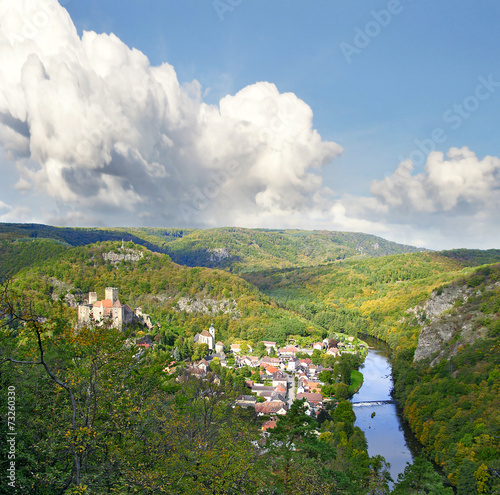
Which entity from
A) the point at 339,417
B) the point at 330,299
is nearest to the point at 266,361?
the point at 339,417

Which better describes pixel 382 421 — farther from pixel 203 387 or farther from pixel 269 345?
pixel 269 345

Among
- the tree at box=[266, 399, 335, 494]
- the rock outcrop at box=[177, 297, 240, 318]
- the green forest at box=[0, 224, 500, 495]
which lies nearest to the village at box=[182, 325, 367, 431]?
the green forest at box=[0, 224, 500, 495]

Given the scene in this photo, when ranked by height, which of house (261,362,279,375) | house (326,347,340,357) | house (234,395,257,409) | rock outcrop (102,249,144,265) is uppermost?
rock outcrop (102,249,144,265)

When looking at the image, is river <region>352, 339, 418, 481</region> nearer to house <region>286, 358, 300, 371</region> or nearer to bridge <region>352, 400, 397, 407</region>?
bridge <region>352, 400, 397, 407</region>

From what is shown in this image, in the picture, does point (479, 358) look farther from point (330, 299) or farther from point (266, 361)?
point (330, 299)

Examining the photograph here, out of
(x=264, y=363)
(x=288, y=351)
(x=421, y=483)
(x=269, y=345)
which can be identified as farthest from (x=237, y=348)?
(x=421, y=483)

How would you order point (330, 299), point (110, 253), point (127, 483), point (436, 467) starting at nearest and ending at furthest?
point (127, 483) < point (436, 467) < point (110, 253) < point (330, 299)

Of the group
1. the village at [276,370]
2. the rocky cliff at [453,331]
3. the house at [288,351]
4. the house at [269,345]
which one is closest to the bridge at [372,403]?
the village at [276,370]
